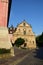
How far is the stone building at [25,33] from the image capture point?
96.0 metres

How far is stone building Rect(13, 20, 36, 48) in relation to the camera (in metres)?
96.0

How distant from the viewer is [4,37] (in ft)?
98.8

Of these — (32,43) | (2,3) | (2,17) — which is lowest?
(32,43)

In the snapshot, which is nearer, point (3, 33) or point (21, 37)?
point (3, 33)

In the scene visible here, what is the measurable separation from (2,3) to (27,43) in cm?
6362

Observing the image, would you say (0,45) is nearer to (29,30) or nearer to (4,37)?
(4,37)

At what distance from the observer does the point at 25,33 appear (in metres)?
97.4

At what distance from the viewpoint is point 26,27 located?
9738cm

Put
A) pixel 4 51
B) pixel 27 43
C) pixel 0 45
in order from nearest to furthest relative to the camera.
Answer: pixel 4 51, pixel 0 45, pixel 27 43

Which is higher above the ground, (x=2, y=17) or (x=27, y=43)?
(x=2, y=17)

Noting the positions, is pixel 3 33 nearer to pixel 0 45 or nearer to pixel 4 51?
pixel 0 45

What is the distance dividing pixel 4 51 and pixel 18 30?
2800 inches

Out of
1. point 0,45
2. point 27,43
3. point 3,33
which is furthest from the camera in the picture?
point 27,43

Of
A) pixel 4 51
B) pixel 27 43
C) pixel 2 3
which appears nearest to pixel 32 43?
pixel 27 43
